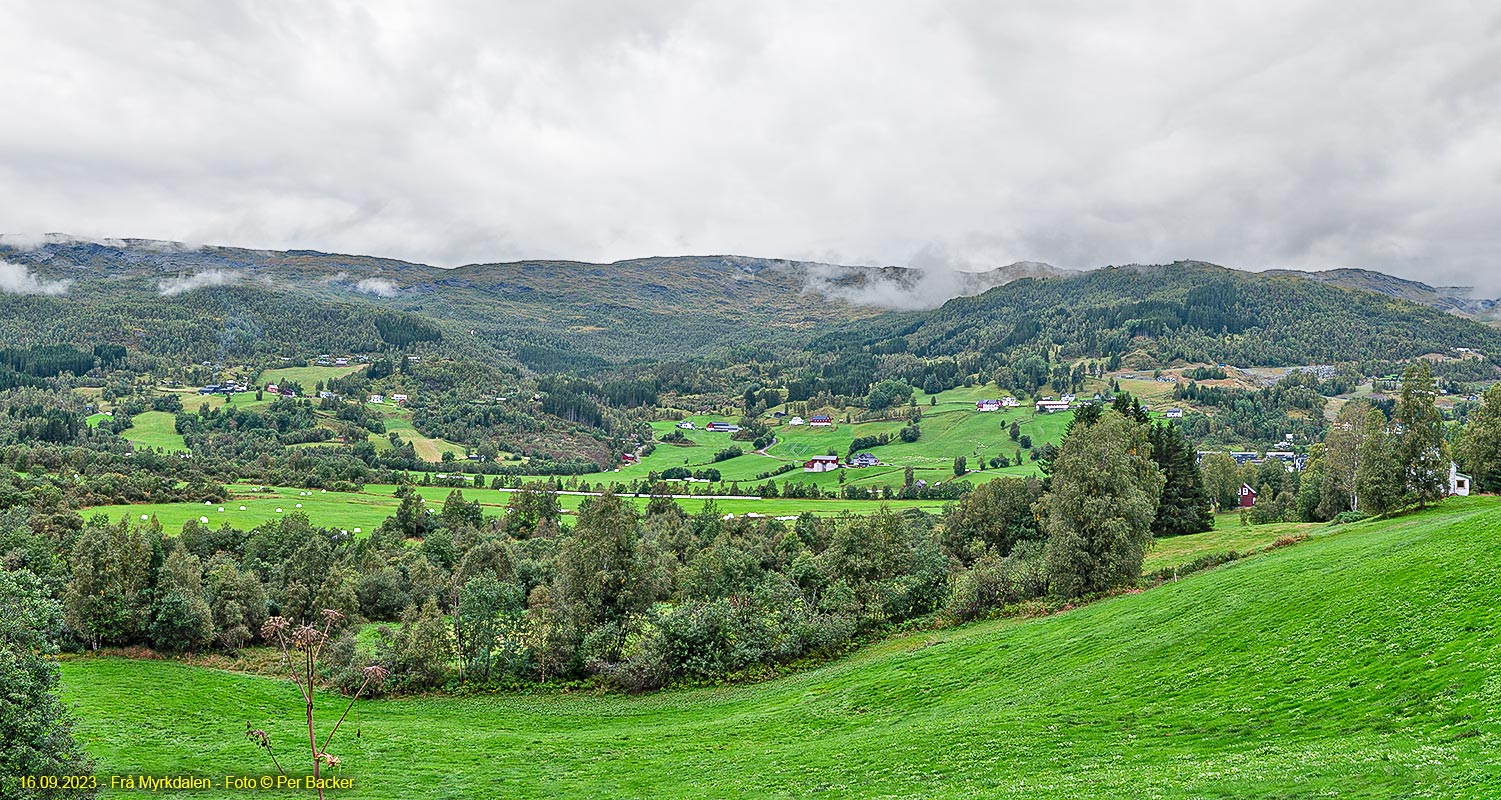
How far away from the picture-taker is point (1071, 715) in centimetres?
3002

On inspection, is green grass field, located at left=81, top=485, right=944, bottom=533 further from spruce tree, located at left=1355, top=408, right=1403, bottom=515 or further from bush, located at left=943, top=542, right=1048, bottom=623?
spruce tree, located at left=1355, top=408, right=1403, bottom=515

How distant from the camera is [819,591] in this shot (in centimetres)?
7281

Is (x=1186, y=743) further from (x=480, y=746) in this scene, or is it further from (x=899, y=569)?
(x=899, y=569)

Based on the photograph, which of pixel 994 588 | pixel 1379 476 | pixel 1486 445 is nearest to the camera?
pixel 994 588

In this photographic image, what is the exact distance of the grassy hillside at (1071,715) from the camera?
68.5 feet

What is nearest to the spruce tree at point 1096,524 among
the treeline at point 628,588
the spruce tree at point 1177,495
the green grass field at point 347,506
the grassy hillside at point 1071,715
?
the treeline at point 628,588

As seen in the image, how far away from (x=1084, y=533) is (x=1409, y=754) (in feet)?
142

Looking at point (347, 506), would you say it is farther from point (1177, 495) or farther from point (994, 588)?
point (1177, 495)

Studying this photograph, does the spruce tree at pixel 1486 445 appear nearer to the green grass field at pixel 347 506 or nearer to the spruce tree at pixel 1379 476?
the spruce tree at pixel 1379 476

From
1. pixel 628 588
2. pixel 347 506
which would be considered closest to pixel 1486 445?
pixel 628 588

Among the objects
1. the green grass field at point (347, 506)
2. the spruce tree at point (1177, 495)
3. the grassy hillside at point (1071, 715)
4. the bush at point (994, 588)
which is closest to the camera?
the grassy hillside at point (1071, 715)

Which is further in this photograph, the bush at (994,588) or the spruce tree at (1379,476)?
the bush at (994,588)

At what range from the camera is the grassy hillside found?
2088 cm

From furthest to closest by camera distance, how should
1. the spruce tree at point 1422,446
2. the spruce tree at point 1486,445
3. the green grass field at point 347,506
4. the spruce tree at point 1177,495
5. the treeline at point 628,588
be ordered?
1. the green grass field at point 347,506
2. the spruce tree at point 1177,495
3. the spruce tree at point 1486,445
4. the spruce tree at point 1422,446
5. the treeline at point 628,588
